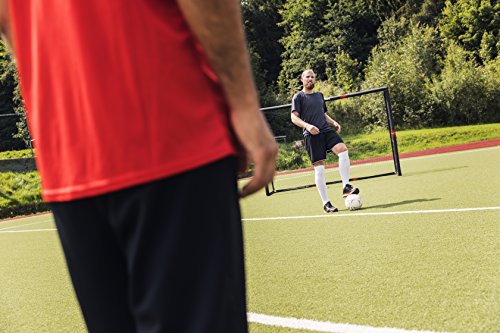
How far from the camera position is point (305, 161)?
18.7 meters

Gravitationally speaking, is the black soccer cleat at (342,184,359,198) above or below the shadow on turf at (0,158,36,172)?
below

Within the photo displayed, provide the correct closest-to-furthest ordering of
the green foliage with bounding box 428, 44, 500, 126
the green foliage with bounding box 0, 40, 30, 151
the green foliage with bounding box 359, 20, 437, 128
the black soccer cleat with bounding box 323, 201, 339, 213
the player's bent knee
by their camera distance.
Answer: the black soccer cleat with bounding box 323, 201, 339, 213 < the player's bent knee < the green foliage with bounding box 359, 20, 437, 128 < the green foliage with bounding box 428, 44, 500, 126 < the green foliage with bounding box 0, 40, 30, 151

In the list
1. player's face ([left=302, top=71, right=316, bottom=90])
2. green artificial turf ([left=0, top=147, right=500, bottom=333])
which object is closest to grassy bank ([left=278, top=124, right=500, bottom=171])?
player's face ([left=302, top=71, right=316, bottom=90])

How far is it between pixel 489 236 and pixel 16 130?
4645 centimetres

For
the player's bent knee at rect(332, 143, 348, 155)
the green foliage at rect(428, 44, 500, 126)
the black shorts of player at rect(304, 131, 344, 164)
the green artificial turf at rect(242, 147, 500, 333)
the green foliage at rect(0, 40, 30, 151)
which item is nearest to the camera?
the green artificial turf at rect(242, 147, 500, 333)

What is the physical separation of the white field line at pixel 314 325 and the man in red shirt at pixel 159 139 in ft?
6.10

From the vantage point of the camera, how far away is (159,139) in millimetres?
1037

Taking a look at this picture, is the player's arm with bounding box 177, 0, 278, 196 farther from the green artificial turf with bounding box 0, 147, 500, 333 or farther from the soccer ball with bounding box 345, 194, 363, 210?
the soccer ball with bounding box 345, 194, 363, 210

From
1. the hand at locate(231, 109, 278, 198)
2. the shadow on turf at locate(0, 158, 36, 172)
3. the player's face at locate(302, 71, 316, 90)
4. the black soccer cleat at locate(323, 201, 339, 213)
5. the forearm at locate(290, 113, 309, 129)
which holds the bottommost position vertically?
the black soccer cleat at locate(323, 201, 339, 213)

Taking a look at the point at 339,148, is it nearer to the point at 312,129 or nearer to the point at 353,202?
the point at 312,129

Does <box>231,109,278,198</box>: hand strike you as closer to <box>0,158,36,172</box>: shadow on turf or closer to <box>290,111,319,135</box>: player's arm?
<box>290,111,319,135</box>: player's arm

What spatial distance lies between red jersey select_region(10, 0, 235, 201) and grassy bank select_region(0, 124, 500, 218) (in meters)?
14.8

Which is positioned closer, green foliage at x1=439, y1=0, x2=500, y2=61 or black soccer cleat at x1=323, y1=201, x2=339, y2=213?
black soccer cleat at x1=323, y1=201, x2=339, y2=213

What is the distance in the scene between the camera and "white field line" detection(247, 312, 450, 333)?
110 inches
